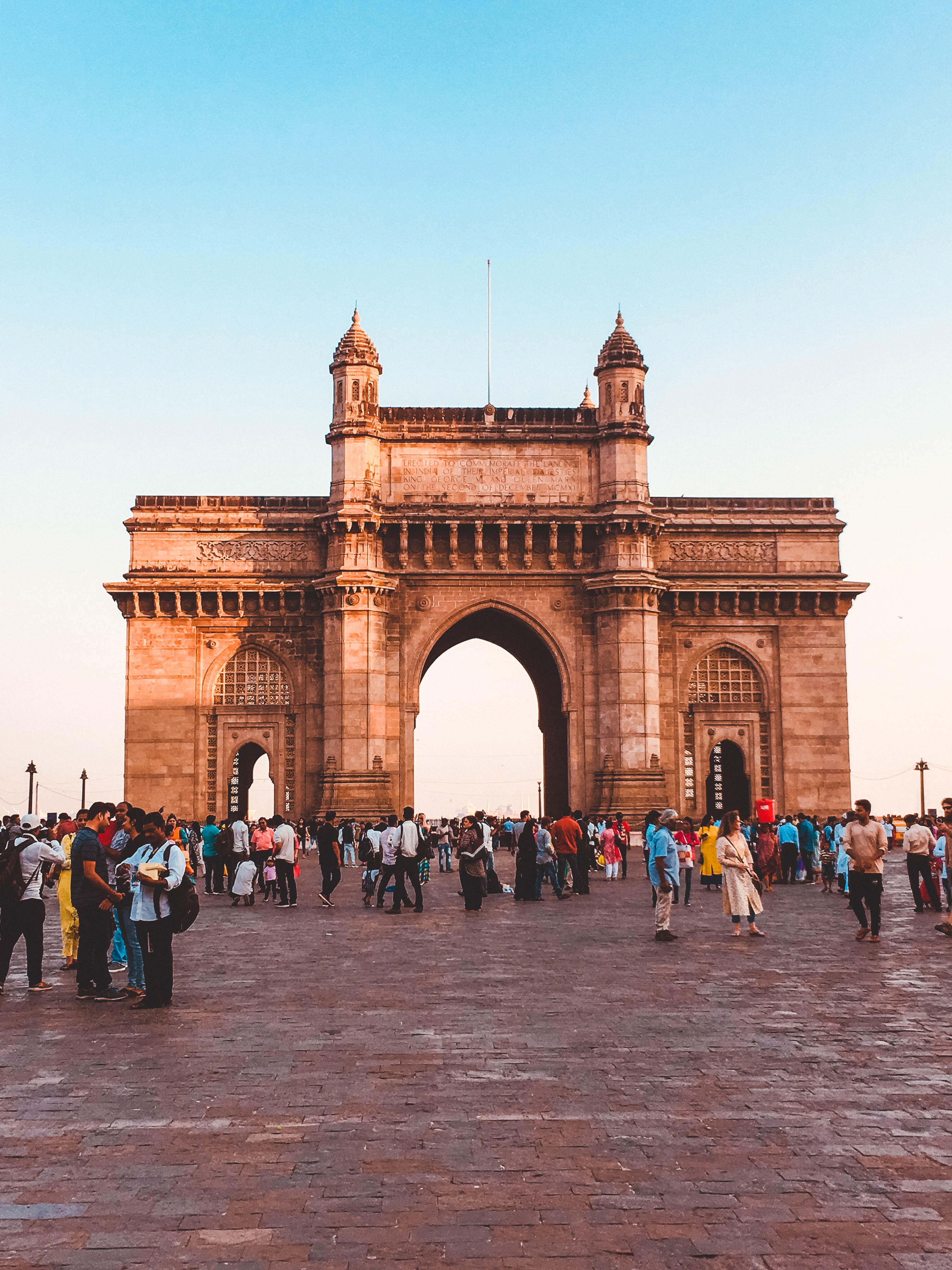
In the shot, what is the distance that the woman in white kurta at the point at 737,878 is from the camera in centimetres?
1692

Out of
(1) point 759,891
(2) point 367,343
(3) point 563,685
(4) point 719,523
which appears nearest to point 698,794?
(3) point 563,685

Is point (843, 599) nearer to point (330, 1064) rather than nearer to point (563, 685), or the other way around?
point (563, 685)

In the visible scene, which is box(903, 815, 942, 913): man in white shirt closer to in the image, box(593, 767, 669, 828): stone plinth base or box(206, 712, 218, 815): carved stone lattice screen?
box(593, 767, 669, 828): stone plinth base

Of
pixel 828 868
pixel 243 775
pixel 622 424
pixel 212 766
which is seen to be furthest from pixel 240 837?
pixel 622 424

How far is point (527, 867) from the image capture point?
2467 centimetres

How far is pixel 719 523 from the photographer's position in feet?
144

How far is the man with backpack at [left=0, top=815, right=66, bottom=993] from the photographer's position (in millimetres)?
12578

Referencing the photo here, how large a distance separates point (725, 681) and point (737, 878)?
27088 mm

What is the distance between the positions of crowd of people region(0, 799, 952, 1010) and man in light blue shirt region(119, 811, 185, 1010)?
0.01 metres

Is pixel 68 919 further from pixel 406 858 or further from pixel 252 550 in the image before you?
pixel 252 550

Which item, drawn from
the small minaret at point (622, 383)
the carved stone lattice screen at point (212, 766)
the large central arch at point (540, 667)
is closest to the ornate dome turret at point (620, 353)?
the small minaret at point (622, 383)

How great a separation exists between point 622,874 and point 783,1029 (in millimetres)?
22953

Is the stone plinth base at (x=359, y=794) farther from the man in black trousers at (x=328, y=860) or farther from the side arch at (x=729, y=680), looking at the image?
the man in black trousers at (x=328, y=860)

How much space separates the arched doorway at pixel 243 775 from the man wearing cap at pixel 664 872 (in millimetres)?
26383
